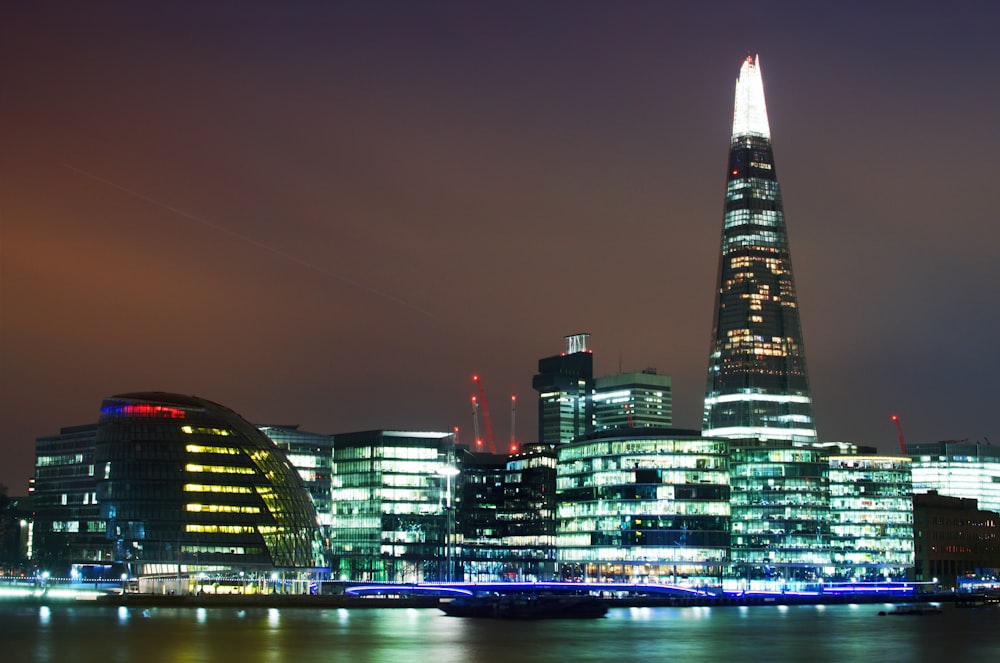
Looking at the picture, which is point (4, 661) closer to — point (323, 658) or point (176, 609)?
point (323, 658)

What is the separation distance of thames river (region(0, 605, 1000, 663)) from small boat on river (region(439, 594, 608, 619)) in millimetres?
3277

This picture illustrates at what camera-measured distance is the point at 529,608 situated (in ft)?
615

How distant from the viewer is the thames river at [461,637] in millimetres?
119562

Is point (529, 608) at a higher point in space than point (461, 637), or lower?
lower

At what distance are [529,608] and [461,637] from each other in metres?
46.5

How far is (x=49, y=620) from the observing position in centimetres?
15975

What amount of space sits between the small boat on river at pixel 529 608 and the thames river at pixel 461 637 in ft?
10.8

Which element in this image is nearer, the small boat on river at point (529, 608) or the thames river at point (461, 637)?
the thames river at point (461, 637)

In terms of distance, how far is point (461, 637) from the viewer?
466ft

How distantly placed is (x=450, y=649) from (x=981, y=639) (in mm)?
57194

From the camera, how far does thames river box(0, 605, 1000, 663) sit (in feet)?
392

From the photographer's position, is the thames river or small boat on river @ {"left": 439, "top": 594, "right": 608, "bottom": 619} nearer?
the thames river

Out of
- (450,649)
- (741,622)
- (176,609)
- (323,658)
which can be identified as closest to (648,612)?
(741,622)

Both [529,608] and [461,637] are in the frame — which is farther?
[529,608]
